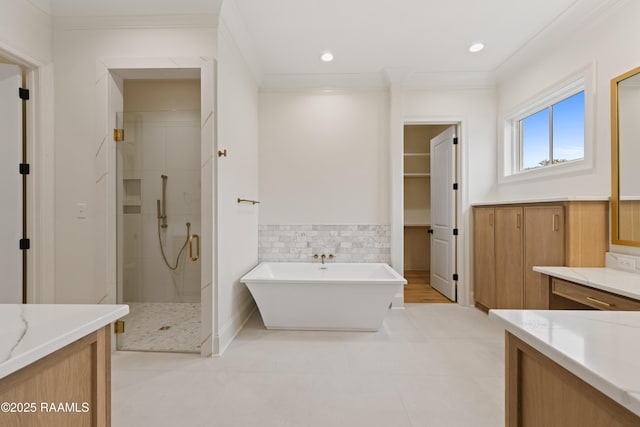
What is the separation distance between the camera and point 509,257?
276cm

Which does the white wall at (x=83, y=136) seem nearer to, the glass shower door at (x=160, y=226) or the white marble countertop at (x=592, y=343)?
the glass shower door at (x=160, y=226)

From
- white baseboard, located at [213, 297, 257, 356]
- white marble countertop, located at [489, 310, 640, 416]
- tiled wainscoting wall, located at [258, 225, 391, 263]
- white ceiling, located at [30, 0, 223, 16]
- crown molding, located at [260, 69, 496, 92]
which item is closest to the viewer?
white marble countertop, located at [489, 310, 640, 416]

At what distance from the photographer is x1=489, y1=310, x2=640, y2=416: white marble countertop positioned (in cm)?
46

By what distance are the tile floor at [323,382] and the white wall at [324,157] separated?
4.74 ft

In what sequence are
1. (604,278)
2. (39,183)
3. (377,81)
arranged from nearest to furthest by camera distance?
(604,278)
(39,183)
(377,81)

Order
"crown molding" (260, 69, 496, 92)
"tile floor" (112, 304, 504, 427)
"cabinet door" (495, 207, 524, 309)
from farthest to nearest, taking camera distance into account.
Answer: "crown molding" (260, 69, 496, 92), "cabinet door" (495, 207, 524, 309), "tile floor" (112, 304, 504, 427)

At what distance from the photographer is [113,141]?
226cm

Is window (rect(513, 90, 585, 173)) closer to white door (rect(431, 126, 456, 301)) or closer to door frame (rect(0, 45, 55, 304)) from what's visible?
white door (rect(431, 126, 456, 301))

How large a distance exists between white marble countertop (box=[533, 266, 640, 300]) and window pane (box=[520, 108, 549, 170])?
133cm

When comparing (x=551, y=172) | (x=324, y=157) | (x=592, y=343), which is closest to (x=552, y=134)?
(x=551, y=172)

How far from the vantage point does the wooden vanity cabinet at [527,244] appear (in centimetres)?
211

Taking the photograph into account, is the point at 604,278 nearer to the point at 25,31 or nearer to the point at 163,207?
the point at 163,207

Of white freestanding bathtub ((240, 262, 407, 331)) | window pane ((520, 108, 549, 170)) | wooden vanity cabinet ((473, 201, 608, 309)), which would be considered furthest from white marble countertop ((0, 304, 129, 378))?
window pane ((520, 108, 549, 170))

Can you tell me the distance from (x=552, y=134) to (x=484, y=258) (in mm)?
1401
